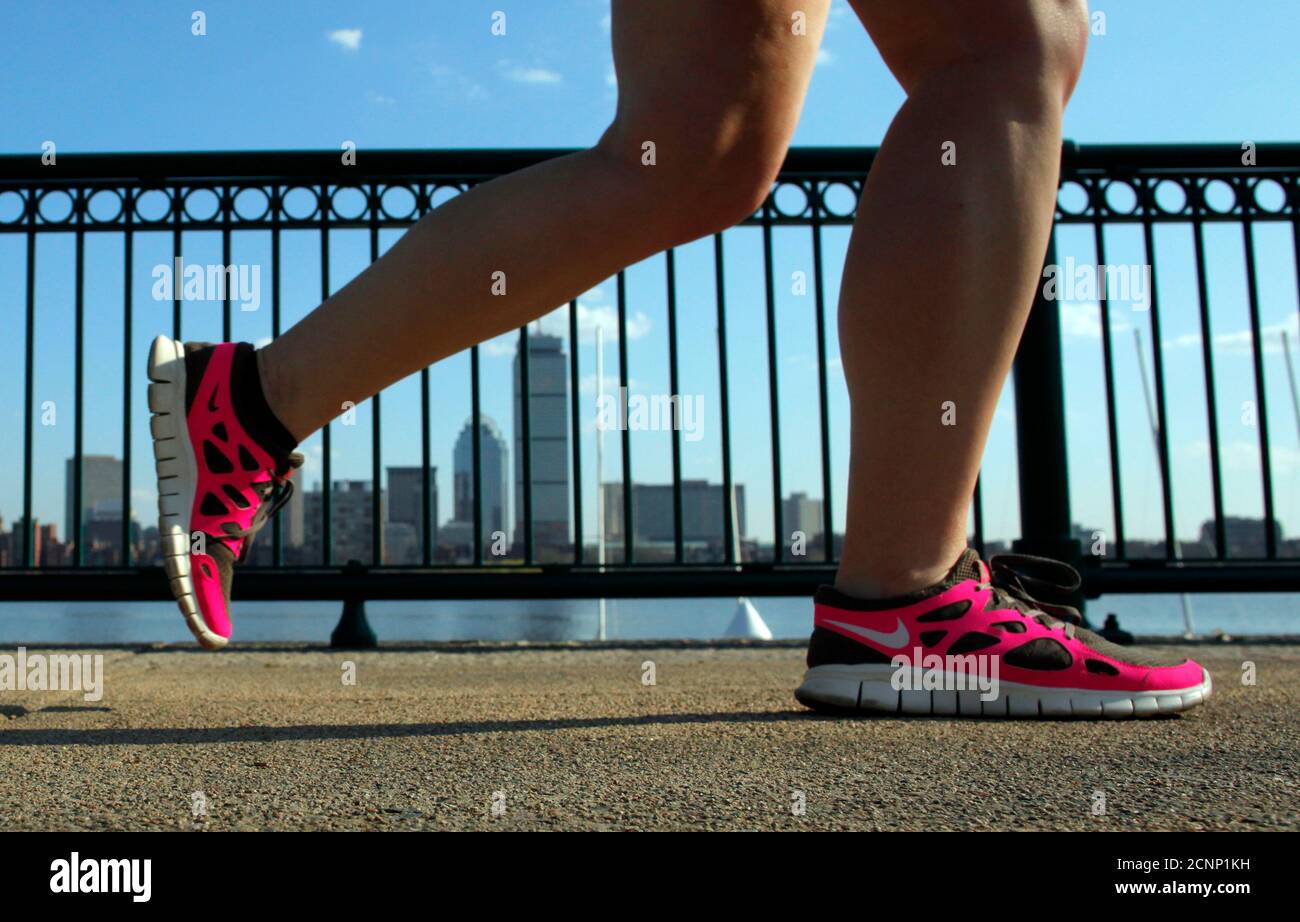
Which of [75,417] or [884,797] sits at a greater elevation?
[75,417]

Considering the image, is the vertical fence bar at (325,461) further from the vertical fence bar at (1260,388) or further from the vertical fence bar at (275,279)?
the vertical fence bar at (1260,388)

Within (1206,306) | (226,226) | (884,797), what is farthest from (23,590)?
(1206,306)

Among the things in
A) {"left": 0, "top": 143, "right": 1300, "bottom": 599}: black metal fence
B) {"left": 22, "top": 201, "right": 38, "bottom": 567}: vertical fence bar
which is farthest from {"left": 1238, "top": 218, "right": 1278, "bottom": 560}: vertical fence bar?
{"left": 22, "top": 201, "right": 38, "bottom": 567}: vertical fence bar

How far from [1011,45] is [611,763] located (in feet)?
3.75

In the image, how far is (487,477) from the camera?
12.5ft

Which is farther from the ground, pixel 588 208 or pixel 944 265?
pixel 588 208

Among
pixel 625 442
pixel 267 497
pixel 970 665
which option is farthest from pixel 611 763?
pixel 625 442

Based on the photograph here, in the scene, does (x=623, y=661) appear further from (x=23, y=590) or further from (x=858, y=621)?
(x=23, y=590)

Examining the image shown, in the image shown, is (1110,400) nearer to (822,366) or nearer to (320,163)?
(822,366)

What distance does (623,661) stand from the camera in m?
2.98

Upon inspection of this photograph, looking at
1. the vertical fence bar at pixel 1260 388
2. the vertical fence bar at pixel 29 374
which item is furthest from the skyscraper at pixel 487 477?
the vertical fence bar at pixel 1260 388

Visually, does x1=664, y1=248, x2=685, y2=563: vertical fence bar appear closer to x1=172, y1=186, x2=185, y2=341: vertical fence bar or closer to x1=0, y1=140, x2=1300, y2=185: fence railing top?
x1=0, y1=140, x2=1300, y2=185: fence railing top

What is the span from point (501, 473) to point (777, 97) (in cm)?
266

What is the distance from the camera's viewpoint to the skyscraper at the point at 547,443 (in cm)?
356
